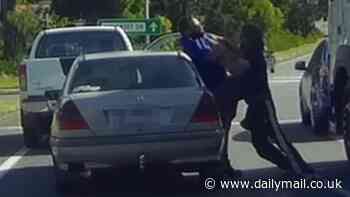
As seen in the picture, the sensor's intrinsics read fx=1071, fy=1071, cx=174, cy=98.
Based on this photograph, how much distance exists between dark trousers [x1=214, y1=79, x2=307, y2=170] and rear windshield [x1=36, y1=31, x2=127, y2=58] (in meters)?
4.51

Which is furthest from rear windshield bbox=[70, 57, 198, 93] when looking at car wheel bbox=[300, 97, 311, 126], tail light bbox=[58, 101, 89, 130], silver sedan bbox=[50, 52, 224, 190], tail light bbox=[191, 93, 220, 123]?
car wheel bbox=[300, 97, 311, 126]

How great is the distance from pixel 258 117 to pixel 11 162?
165 inches

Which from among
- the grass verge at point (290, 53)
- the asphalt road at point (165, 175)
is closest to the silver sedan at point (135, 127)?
the asphalt road at point (165, 175)

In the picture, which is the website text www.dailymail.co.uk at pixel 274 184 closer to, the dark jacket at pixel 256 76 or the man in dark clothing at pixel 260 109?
the man in dark clothing at pixel 260 109

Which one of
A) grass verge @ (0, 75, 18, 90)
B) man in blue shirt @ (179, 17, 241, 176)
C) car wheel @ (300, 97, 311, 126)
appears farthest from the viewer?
grass verge @ (0, 75, 18, 90)

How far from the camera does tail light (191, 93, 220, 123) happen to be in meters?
11.2

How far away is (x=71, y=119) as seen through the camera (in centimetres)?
1113

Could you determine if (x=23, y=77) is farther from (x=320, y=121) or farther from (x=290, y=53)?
(x=290, y=53)

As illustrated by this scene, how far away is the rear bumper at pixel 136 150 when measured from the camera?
10.9 m

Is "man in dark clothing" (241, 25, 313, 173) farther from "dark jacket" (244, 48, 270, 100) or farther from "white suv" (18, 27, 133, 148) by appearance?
"white suv" (18, 27, 133, 148)

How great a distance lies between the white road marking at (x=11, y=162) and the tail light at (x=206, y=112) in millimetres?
3212

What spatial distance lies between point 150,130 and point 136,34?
89.0 feet

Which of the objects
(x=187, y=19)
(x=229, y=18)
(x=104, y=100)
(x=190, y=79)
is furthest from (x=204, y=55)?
(x=229, y=18)

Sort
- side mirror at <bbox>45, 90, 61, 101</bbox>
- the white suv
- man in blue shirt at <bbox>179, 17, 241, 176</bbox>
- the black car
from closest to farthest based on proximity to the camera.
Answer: man in blue shirt at <bbox>179, 17, 241, 176</bbox>
side mirror at <bbox>45, 90, 61, 101</bbox>
the white suv
the black car
